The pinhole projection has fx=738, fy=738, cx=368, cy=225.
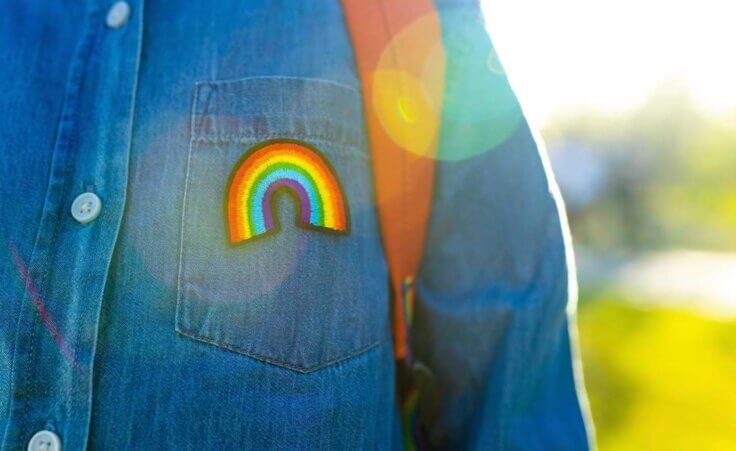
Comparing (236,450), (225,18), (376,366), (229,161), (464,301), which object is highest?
(225,18)

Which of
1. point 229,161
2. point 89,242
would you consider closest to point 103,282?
point 89,242

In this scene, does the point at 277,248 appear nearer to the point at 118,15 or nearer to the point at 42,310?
the point at 42,310

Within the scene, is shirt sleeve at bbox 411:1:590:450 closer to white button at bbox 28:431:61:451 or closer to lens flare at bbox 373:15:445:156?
lens flare at bbox 373:15:445:156

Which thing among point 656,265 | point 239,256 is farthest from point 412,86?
point 656,265

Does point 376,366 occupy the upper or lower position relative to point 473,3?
lower

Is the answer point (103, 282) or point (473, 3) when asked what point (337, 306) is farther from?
point (473, 3)

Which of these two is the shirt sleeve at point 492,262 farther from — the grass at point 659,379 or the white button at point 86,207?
the grass at point 659,379

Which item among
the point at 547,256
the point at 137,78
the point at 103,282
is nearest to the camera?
the point at 103,282
